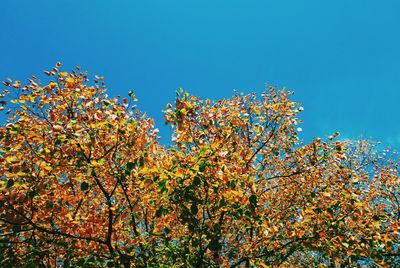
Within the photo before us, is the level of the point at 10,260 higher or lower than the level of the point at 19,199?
lower

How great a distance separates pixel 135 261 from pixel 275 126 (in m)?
8.06

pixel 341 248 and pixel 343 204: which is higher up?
pixel 343 204

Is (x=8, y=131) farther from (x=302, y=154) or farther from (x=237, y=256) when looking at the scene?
(x=302, y=154)

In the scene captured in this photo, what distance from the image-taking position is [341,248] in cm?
797

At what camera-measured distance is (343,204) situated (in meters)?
8.41

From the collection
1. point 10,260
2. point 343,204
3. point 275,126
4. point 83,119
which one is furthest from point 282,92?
point 10,260

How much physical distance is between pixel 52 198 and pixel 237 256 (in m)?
5.80

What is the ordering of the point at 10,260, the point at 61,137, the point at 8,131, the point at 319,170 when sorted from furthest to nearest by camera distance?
the point at 319,170
the point at 10,260
the point at 8,131
the point at 61,137

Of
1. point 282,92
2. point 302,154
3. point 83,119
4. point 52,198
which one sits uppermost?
point 282,92

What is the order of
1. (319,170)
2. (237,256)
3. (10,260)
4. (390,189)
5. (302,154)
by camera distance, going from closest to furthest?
(10,260) → (237,256) → (319,170) → (302,154) → (390,189)

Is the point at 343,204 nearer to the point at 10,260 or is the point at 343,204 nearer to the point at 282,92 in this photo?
the point at 282,92

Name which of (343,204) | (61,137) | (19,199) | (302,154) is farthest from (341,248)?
(19,199)

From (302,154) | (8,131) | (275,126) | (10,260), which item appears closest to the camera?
(8,131)

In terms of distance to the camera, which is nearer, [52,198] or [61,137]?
[61,137]
